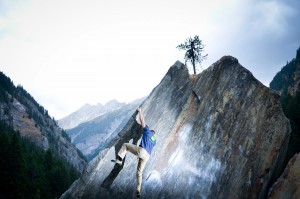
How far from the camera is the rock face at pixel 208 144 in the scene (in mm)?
14234

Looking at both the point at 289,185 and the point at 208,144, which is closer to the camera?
the point at 289,185

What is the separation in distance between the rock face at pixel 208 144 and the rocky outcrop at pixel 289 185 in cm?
54

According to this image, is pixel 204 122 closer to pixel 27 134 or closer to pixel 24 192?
pixel 24 192

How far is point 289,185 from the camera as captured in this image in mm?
13633

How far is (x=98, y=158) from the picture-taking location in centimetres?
1702

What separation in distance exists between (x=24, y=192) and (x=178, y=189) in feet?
148

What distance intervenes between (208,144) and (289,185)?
4629 mm

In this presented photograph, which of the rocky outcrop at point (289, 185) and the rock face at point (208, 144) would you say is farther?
the rock face at point (208, 144)

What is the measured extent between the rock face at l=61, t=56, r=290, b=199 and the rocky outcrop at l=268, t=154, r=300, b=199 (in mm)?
538

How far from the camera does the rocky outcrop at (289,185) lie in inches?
520

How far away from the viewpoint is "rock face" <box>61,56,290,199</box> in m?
14.2

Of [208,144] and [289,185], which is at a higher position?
[208,144]

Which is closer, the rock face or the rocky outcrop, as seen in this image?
the rocky outcrop

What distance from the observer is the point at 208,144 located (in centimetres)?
1527
